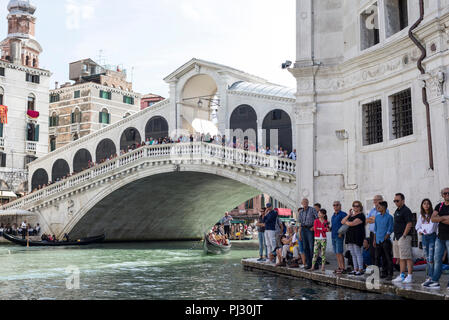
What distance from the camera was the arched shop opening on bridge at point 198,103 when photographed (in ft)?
85.0

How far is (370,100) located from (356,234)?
14.4 feet

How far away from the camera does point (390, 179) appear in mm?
11172

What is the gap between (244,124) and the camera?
23969 mm

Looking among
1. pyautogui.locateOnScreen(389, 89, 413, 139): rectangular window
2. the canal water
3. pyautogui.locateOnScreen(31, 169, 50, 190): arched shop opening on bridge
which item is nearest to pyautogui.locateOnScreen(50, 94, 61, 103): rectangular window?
pyautogui.locateOnScreen(31, 169, 50, 190): arched shop opening on bridge

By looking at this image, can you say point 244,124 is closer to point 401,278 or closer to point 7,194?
A: point 7,194

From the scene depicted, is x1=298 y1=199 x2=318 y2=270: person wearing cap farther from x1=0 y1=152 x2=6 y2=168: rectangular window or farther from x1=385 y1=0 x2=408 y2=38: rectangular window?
x1=0 y1=152 x2=6 y2=168: rectangular window

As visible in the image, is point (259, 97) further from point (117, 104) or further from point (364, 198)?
point (117, 104)

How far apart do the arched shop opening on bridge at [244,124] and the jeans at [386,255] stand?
15580mm

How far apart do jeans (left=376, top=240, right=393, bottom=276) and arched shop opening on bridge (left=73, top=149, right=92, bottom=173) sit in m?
23.7

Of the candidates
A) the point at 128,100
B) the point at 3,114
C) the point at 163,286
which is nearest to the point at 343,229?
the point at 163,286

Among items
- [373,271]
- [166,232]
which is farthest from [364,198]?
[166,232]

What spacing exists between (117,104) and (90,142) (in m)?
8.61

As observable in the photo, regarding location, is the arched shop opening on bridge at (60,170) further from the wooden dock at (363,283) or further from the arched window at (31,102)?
the wooden dock at (363,283)

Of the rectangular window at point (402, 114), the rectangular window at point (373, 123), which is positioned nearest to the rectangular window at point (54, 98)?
the rectangular window at point (373, 123)
